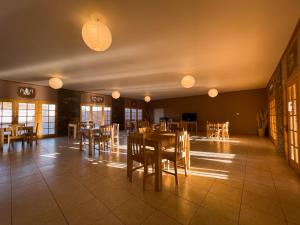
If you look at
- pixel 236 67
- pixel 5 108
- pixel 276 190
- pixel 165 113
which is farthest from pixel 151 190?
pixel 165 113

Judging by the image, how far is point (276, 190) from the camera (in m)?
2.28

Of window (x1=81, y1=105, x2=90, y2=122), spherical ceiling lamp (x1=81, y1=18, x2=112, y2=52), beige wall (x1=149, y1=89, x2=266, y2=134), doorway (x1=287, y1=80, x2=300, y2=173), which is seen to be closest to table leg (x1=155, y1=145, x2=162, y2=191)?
spherical ceiling lamp (x1=81, y1=18, x2=112, y2=52)

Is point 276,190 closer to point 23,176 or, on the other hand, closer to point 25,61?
point 23,176

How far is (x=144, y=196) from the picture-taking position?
217 cm

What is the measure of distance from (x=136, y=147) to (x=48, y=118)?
6.72m

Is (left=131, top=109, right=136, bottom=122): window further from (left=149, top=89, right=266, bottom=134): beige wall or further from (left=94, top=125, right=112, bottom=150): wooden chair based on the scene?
(left=94, top=125, right=112, bottom=150): wooden chair

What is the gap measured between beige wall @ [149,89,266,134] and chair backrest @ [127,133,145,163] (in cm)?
834

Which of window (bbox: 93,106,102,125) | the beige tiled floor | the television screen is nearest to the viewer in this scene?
the beige tiled floor

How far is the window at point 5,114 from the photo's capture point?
6059 mm

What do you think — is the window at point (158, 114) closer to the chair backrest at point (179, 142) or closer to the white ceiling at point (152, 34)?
the white ceiling at point (152, 34)

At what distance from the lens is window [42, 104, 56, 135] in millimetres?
7285

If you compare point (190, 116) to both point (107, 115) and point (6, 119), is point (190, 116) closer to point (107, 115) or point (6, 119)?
point (107, 115)

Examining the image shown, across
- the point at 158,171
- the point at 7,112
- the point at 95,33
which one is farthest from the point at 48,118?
the point at 158,171

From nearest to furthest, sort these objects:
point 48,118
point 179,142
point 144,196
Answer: point 144,196 → point 179,142 → point 48,118
